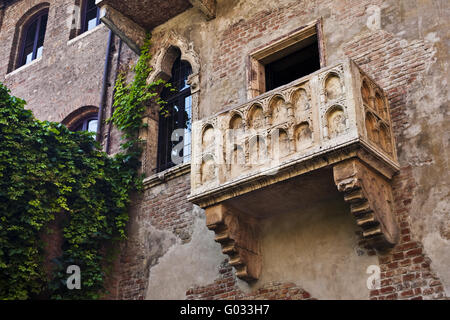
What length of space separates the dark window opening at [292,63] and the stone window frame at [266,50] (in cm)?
9

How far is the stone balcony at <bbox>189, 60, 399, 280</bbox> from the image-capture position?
6.87 m

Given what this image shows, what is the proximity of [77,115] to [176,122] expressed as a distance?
315 centimetres

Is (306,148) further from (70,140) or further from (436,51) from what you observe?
(70,140)

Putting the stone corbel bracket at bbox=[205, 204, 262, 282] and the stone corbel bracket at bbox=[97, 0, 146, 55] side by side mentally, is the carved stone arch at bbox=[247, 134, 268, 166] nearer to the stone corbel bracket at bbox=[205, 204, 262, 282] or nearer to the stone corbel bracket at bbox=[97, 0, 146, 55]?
the stone corbel bracket at bbox=[205, 204, 262, 282]

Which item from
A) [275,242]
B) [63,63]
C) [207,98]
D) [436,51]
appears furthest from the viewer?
[63,63]

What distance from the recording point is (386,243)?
6973 millimetres

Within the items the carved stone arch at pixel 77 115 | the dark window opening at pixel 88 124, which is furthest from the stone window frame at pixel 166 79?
the carved stone arch at pixel 77 115

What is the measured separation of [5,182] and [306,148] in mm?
4215

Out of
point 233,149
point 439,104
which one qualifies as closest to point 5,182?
point 233,149

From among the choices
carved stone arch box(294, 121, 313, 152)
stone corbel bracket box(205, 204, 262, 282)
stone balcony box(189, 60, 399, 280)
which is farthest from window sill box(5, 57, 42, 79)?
carved stone arch box(294, 121, 313, 152)

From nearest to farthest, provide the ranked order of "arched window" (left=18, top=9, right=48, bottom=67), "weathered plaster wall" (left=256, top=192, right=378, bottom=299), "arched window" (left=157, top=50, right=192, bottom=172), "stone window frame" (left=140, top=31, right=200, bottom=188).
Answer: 1. "weathered plaster wall" (left=256, top=192, right=378, bottom=299)
2. "stone window frame" (left=140, top=31, right=200, bottom=188)
3. "arched window" (left=157, top=50, right=192, bottom=172)
4. "arched window" (left=18, top=9, right=48, bottom=67)

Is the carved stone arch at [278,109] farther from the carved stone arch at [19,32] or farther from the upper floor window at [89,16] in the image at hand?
the carved stone arch at [19,32]

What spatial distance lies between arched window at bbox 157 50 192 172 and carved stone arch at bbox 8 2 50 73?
5.74 meters

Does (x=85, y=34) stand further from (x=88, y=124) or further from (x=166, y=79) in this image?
(x=166, y=79)
